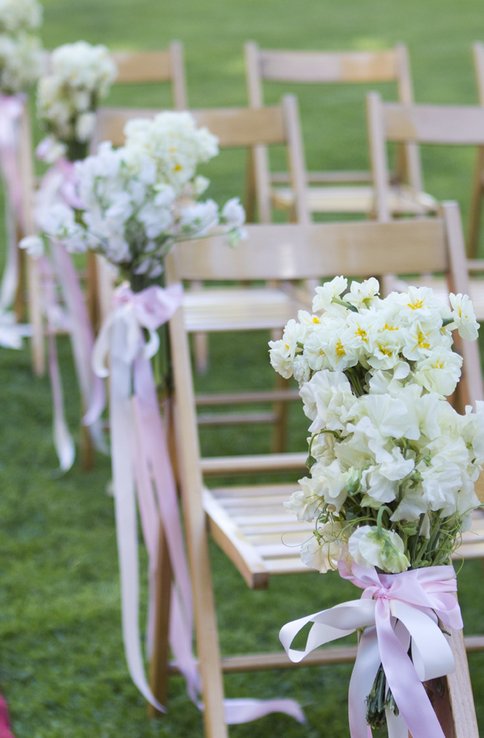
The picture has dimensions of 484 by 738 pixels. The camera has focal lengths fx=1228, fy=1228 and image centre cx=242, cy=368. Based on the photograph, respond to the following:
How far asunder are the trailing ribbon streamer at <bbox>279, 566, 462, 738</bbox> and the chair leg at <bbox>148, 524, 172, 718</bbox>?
1.11 m

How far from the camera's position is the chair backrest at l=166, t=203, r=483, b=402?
252cm

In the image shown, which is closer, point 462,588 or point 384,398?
point 384,398

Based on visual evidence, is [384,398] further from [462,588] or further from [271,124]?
[271,124]

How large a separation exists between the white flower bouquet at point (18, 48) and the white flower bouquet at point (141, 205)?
2.21m

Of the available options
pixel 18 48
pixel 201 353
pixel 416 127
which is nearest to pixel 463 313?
pixel 416 127

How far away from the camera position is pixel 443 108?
3.83 m

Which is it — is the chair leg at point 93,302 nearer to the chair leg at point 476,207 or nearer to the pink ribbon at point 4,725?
the chair leg at point 476,207

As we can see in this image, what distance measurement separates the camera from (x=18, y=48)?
4.69 metres

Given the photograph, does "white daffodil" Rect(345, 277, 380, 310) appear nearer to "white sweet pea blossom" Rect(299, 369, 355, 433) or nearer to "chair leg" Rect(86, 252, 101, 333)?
"white sweet pea blossom" Rect(299, 369, 355, 433)

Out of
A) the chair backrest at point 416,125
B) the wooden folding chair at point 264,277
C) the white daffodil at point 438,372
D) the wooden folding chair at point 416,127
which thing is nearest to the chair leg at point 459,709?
the white daffodil at point 438,372

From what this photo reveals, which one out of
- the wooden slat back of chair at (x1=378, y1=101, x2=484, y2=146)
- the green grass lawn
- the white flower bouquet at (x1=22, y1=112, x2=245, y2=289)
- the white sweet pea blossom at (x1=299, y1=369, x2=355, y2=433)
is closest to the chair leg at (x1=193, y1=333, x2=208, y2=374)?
the green grass lawn

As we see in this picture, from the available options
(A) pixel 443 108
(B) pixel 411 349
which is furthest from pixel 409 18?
(B) pixel 411 349

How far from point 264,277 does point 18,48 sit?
8.33 feet

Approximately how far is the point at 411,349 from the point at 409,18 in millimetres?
10707
